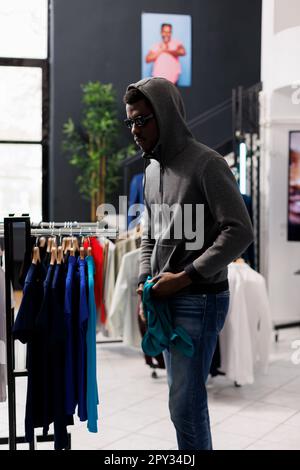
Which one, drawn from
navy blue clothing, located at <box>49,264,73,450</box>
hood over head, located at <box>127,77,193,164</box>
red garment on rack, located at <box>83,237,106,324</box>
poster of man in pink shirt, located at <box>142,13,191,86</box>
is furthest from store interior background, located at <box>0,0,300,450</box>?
hood over head, located at <box>127,77,193,164</box>

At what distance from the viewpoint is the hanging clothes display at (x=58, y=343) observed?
2430 millimetres

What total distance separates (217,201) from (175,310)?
16.6 inches

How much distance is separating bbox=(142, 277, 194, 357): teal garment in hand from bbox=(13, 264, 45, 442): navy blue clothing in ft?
1.68

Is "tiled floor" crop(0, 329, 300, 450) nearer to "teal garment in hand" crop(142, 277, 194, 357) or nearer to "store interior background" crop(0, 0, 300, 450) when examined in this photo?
"store interior background" crop(0, 0, 300, 450)

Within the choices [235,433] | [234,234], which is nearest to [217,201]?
[234,234]

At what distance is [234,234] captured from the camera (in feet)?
6.63

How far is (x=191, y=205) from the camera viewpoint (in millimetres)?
2104

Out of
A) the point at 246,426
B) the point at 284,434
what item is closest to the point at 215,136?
the point at 246,426

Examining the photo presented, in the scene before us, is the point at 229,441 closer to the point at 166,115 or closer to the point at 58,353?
the point at 58,353

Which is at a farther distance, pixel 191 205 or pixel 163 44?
pixel 163 44

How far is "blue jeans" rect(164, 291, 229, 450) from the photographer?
2104 mm

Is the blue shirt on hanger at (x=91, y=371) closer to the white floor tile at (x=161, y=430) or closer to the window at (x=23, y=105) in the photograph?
the white floor tile at (x=161, y=430)

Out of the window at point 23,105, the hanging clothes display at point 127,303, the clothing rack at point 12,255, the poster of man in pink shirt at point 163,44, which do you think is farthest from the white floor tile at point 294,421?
the poster of man in pink shirt at point 163,44

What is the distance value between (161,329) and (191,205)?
1.47 ft
